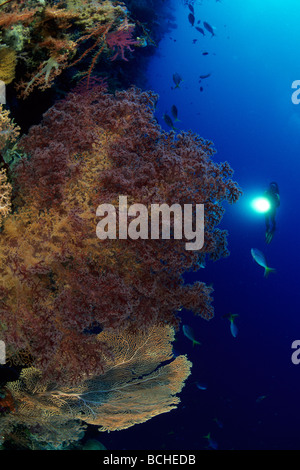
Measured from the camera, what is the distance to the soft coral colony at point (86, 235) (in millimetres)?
2104

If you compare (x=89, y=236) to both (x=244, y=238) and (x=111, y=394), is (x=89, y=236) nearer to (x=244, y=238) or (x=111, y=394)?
(x=111, y=394)

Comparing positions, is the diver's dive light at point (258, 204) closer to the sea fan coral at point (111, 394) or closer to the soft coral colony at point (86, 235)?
the sea fan coral at point (111, 394)

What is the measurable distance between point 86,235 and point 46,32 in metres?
2.26

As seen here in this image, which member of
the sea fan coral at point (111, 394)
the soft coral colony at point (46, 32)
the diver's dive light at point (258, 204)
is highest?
the diver's dive light at point (258, 204)

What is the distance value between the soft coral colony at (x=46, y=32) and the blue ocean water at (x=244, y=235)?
14.7 m

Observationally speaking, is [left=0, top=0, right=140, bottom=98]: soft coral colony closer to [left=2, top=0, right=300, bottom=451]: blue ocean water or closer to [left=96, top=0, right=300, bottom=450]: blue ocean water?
[left=2, top=0, right=300, bottom=451]: blue ocean water

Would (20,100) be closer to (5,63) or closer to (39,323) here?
(5,63)

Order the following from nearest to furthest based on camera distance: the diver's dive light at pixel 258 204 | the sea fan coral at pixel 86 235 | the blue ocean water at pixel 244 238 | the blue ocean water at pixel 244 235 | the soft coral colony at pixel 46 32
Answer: the sea fan coral at pixel 86 235 → the soft coral colony at pixel 46 32 → the blue ocean water at pixel 244 238 → the blue ocean water at pixel 244 235 → the diver's dive light at pixel 258 204

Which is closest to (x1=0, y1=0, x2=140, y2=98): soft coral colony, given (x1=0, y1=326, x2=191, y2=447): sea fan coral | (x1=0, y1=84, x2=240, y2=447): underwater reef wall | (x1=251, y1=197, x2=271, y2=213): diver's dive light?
(x1=0, y1=84, x2=240, y2=447): underwater reef wall

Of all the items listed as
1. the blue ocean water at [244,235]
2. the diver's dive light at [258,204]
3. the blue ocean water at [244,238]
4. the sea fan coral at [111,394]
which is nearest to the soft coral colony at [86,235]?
the sea fan coral at [111,394]

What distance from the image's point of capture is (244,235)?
23.0m

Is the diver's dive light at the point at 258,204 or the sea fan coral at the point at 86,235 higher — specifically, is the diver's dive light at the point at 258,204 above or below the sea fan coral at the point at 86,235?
above

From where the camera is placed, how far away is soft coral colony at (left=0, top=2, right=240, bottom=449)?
2.10 m

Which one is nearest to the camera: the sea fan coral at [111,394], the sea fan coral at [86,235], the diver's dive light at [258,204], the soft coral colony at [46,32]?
the sea fan coral at [86,235]
